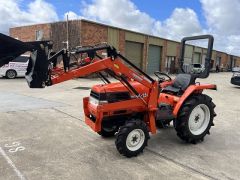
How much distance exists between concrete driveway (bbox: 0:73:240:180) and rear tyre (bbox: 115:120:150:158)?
14cm

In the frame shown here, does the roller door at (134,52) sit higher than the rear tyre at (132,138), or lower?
higher

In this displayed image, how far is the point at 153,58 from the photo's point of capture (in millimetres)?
30656

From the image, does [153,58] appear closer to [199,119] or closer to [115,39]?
[115,39]

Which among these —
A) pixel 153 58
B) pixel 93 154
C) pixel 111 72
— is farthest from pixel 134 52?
pixel 93 154

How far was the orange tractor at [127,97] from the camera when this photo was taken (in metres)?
4.24

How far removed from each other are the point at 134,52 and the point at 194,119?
22.2 m

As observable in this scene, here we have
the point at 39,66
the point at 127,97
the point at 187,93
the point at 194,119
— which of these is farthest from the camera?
the point at 194,119

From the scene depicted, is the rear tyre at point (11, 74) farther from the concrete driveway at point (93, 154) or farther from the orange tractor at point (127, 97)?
the orange tractor at point (127, 97)

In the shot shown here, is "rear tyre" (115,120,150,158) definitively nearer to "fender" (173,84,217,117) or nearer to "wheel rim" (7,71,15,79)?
"fender" (173,84,217,117)

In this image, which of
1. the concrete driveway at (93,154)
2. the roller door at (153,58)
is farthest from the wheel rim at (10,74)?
the roller door at (153,58)

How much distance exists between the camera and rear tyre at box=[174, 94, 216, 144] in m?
5.30

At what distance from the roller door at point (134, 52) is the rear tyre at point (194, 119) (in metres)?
20.9

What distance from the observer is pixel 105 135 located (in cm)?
571

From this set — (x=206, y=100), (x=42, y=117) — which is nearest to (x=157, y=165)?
(x=206, y=100)
